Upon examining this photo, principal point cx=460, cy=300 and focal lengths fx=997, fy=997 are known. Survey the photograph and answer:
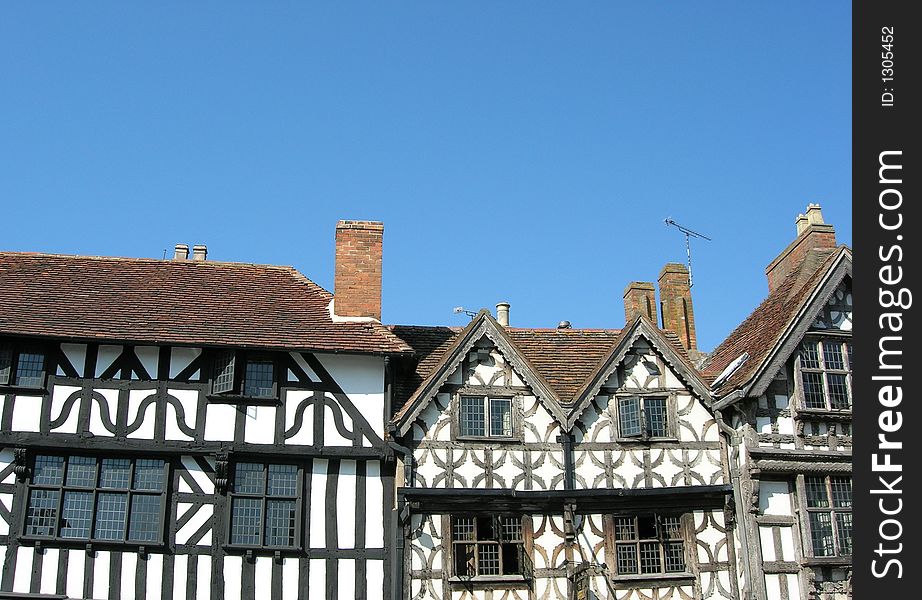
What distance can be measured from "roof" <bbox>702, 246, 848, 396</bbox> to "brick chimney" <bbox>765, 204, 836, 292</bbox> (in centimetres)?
20

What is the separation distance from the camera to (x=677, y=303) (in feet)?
73.6

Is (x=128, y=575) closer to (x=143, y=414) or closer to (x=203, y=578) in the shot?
(x=203, y=578)


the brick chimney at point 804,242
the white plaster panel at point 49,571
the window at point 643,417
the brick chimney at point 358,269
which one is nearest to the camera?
the white plaster panel at point 49,571

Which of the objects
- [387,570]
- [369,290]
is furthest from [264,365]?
[387,570]

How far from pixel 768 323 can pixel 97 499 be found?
1289 centimetres

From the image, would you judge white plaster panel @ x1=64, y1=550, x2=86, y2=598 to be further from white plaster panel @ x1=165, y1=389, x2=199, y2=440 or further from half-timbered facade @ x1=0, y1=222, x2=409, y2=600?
white plaster panel @ x1=165, y1=389, x2=199, y2=440

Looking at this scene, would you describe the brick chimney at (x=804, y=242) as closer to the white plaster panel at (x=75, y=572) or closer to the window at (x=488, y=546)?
the window at (x=488, y=546)

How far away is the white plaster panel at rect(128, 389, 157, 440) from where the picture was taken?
56.8ft

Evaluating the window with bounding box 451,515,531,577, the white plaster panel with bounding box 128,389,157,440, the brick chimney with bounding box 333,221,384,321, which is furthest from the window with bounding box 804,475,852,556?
the white plaster panel with bounding box 128,389,157,440

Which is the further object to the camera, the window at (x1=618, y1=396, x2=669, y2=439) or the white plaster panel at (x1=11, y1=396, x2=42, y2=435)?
the window at (x1=618, y1=396, x2=669, y2=439)

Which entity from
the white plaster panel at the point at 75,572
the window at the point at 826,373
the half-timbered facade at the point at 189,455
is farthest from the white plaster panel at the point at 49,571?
the window at the point at 826,373

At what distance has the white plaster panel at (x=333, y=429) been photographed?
1767 cm

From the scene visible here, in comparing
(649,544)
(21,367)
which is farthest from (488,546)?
(21,367)

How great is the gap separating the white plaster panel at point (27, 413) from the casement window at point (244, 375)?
296 centimetres
